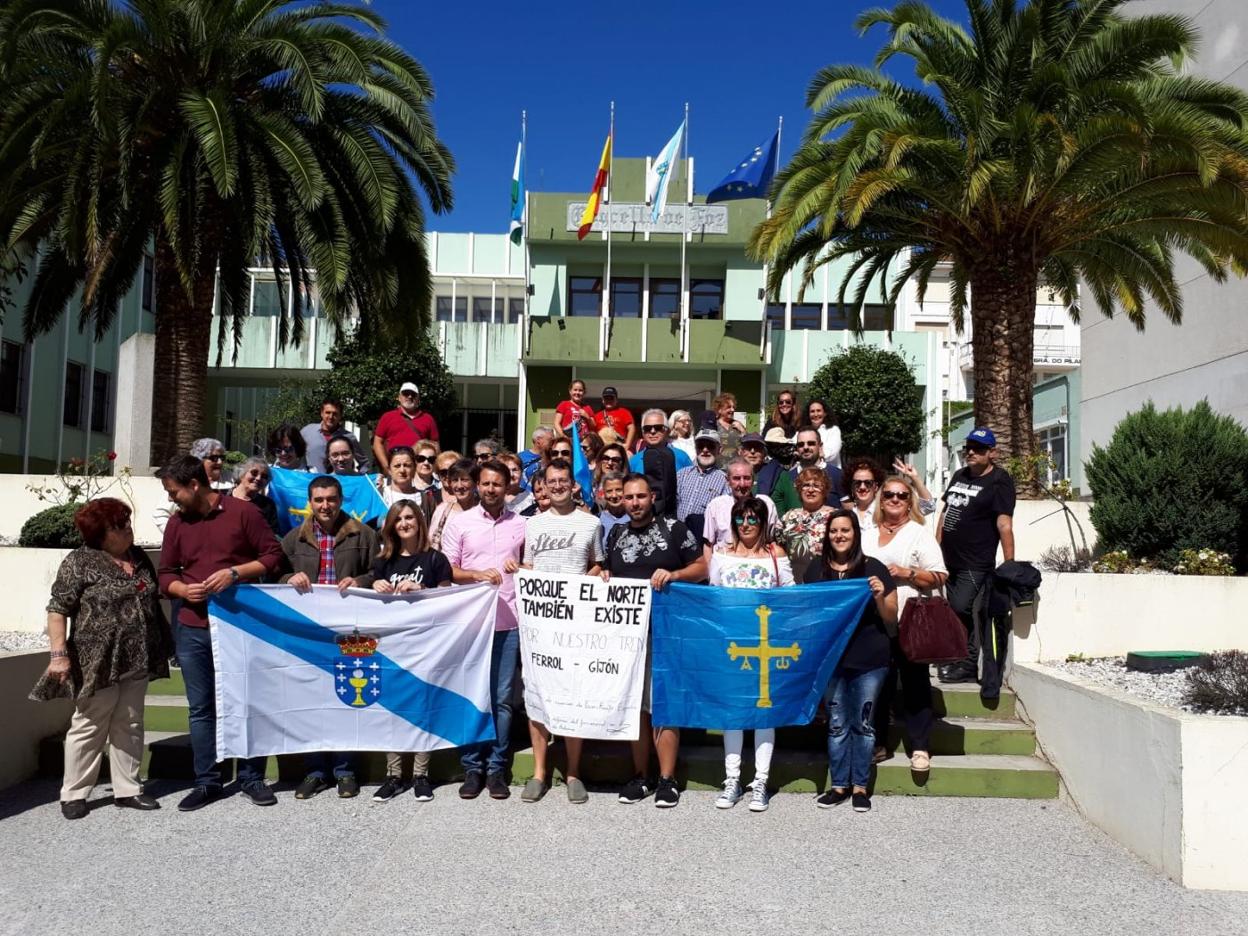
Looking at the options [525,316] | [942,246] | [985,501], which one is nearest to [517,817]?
[985,501]

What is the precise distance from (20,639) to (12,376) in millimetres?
20191

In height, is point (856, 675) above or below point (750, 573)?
below

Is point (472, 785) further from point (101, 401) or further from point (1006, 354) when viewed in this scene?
point (101, 401)

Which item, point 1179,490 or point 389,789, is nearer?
point 389,789

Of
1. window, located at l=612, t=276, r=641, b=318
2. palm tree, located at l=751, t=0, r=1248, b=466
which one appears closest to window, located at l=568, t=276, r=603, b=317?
window, located at l=612, t=276, r=641, b=318

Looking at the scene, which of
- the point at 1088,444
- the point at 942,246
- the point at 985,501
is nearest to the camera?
the point at 985,501

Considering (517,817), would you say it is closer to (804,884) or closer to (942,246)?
(804,884)

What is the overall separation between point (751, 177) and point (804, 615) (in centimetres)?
2004

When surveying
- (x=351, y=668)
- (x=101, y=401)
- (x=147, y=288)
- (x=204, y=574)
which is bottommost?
(x=351, y=668)

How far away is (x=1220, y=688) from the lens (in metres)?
5.75

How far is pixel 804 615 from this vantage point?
640cm

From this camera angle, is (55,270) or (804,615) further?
(55,270)

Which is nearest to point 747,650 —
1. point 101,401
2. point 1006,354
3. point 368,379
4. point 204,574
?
point 204,574

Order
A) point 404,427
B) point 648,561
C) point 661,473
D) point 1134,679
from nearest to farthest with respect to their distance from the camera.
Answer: point 648,561 → point 1134,679 → point 661,473 → point 404,427
